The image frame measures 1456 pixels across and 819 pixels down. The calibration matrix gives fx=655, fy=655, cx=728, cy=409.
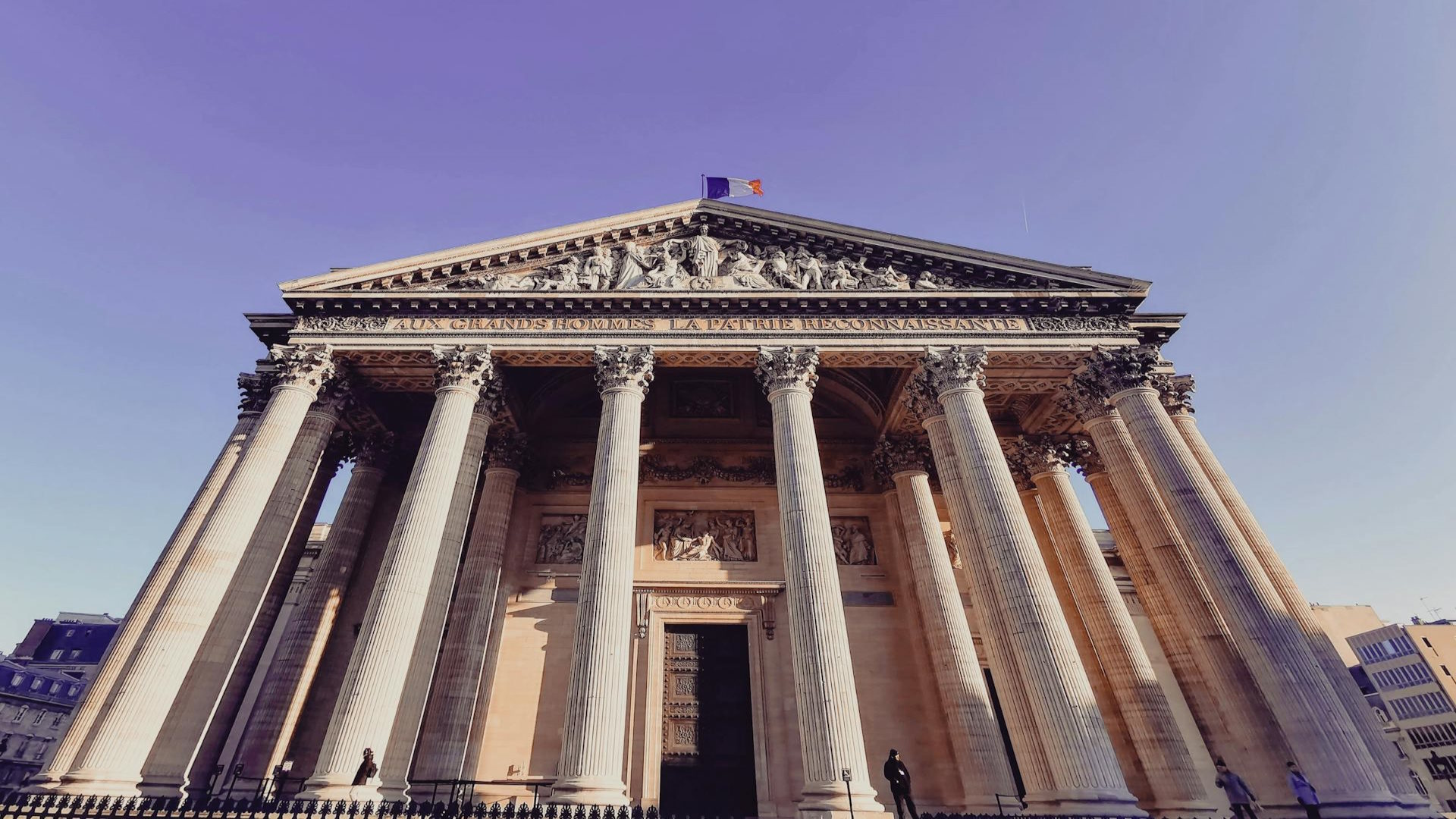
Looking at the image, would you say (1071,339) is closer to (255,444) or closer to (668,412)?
(668,412)

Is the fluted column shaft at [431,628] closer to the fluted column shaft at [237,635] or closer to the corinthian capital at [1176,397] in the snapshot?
the fluted column shaft at [237,635]

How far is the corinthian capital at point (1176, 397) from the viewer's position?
16719mm

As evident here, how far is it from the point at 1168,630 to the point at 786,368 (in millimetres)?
10753

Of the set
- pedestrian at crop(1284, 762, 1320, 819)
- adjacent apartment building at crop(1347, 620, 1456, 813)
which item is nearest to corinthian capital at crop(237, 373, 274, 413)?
pedestrian at crop(1284, 762, 1320, 819)

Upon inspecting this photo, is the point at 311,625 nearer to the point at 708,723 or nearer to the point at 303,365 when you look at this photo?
the point at 303,365

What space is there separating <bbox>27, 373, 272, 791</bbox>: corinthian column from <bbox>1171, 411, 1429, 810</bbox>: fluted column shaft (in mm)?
21419

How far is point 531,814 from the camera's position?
8.85m

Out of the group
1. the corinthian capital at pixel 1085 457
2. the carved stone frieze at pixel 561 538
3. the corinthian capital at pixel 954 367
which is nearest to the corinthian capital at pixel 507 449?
the carved stone frieze at pixel 561 538

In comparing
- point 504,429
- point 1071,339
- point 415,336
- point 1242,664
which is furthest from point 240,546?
point 1242,664

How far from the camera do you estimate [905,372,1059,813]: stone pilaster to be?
11422mm

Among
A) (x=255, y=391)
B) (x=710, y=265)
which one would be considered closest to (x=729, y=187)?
(x=710, y=265)

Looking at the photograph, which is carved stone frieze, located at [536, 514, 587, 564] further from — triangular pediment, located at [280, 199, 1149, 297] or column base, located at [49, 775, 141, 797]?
column base, located at [49, 775, 141, 797]

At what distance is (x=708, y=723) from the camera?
16625mm

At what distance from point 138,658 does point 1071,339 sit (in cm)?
2027
